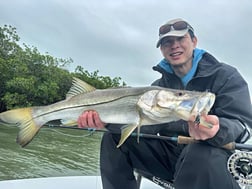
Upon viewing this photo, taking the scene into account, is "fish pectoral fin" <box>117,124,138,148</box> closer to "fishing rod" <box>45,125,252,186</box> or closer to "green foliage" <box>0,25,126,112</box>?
"fishing rod" <box>45,125,252,186</box>

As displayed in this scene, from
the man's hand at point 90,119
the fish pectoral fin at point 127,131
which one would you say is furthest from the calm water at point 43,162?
the fish pectoral fin at point 127,131

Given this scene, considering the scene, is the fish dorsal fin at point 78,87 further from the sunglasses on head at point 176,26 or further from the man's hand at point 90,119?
the sunglasses on head at point 176,26

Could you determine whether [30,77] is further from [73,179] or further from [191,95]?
[191,95]

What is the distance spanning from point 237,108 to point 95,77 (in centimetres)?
3227

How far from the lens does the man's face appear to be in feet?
7.54

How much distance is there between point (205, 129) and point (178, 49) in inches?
35.1

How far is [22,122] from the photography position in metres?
2.04

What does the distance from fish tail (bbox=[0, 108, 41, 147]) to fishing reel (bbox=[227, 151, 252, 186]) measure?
1158mm

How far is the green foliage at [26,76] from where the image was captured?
2547 cm

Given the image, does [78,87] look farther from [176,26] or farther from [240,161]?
[240,161]

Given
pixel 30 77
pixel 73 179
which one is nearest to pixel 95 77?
pixel 30 77

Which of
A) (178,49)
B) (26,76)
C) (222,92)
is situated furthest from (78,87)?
(26,76)

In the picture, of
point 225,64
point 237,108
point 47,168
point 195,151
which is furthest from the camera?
point 47,168

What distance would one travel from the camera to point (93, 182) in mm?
3080
